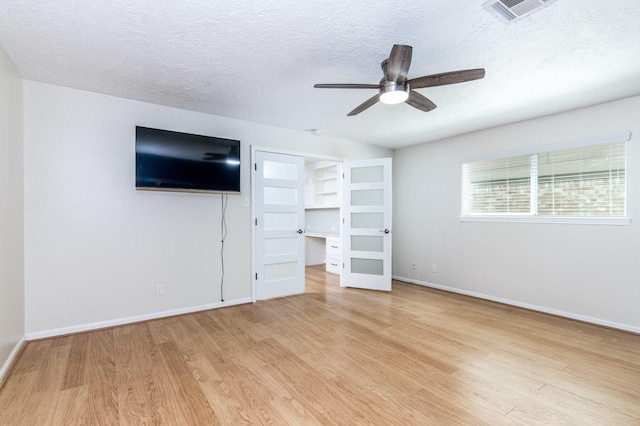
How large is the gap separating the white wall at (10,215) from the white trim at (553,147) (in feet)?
17.5

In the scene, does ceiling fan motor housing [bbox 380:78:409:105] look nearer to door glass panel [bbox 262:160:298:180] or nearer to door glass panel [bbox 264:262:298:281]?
door glass panel [bbox 262:160:298:180]

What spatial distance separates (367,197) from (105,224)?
3.60 metres

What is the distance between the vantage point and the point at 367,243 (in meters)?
4.92

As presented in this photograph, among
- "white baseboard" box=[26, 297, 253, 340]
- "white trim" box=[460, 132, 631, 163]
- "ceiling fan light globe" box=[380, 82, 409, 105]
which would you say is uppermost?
"ceiling fan light globe" box=[380, 82, 409, 105]

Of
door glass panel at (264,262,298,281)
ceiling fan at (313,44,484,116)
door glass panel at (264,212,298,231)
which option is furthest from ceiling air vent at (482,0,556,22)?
door glass panel at (264,262,298,281)

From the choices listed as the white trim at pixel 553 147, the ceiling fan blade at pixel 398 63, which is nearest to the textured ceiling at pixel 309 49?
the ceiling fan blade at pixel 398 63

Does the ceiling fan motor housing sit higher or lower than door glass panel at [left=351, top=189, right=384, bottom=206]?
higher

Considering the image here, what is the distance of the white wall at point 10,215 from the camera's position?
2256 millimetres

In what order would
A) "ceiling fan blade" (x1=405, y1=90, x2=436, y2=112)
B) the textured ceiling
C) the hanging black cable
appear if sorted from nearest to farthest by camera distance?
the textured ceiling < "ceiling fan blade" (x1=405, y1=90, x2=436, y2=112) < the hanging black cable

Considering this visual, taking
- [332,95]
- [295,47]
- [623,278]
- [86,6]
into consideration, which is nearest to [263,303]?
[332,95]

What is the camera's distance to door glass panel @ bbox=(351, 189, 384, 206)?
484cm

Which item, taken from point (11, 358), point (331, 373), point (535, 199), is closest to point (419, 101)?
point (331, 373)

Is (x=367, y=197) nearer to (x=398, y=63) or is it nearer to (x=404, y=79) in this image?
(x=404, y=79)

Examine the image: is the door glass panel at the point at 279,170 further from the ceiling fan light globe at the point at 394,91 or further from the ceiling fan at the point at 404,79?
the ceiling fan light globe at the point at 394,91
